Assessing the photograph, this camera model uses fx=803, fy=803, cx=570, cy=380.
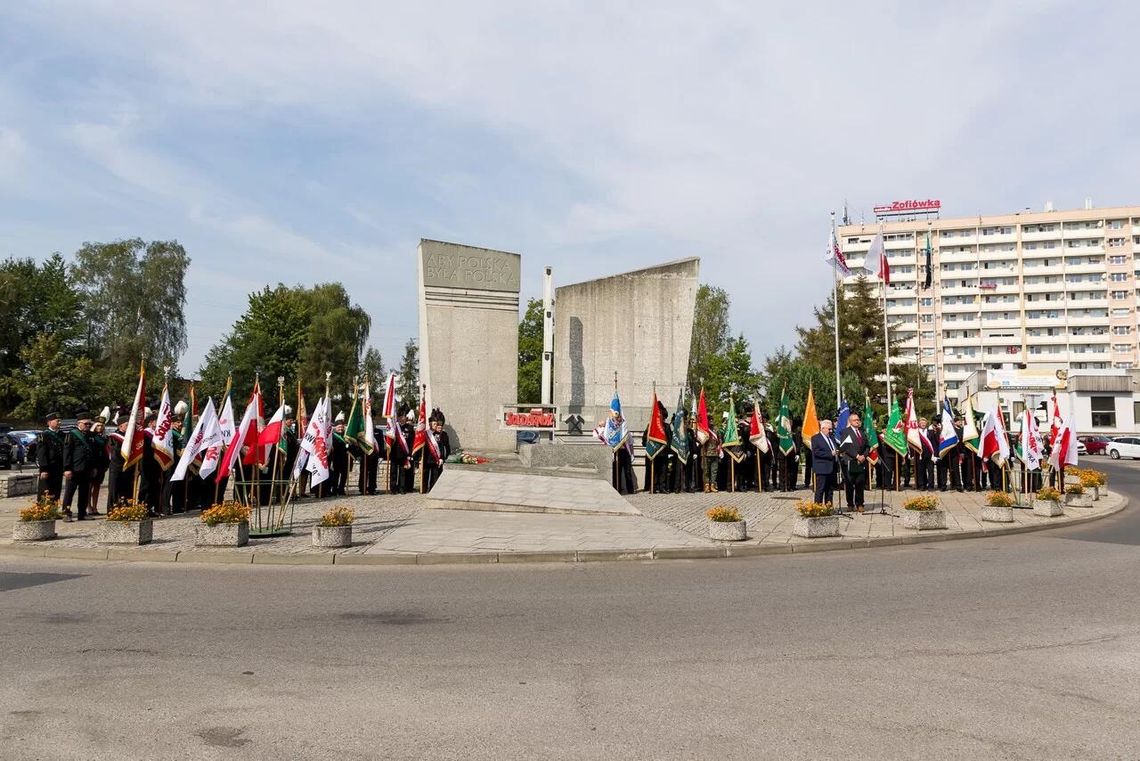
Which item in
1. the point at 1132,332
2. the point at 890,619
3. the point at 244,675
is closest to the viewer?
the point at 244,675

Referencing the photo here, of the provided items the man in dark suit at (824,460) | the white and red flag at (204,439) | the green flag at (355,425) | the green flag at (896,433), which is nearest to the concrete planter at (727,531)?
the man in dark suit at (824,460)

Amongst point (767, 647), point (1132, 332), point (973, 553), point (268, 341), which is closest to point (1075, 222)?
point (1132, 332)

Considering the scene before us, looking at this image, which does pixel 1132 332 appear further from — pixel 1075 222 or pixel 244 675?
pixel 244 675

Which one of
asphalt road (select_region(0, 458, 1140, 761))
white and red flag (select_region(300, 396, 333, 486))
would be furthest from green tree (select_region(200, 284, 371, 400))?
asphalt road (select_region(0, 458, 1140, 761))

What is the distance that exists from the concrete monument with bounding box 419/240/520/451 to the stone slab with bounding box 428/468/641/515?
6687 millimetres

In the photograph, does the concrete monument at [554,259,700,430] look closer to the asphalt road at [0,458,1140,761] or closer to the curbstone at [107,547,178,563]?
the curbstone at [107,547,178,563]

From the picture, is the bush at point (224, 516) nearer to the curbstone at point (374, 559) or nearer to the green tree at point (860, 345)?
the curbstone at point (374, 559)

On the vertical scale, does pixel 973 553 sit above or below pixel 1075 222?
below

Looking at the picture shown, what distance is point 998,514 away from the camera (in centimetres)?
1507

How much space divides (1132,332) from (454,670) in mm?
112974

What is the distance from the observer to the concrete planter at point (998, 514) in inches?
591

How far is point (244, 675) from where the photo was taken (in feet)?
18.0

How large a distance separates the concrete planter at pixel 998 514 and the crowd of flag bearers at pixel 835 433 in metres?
3.88

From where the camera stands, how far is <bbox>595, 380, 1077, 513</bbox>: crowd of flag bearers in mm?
19844
